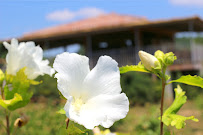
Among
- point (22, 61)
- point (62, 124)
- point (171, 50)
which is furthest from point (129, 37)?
point (22, 61)

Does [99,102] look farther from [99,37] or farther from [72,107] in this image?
[99,37]

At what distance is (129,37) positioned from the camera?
16.9 m

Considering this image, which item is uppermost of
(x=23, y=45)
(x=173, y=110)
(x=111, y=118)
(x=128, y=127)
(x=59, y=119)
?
(x=23, y=45)

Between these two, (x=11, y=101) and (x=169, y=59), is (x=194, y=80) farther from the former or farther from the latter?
(x=11, y=101)

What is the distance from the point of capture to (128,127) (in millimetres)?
6789

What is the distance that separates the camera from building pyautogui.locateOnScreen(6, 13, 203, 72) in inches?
517

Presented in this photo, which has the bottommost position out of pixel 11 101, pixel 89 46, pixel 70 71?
pixel 89 46

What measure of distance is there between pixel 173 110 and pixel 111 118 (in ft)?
1.15

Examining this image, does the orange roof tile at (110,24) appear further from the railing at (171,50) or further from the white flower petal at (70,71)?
the white flower petal at (70,71)

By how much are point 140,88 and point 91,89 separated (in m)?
10.5

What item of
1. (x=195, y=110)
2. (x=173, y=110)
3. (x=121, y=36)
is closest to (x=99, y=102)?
(x=173, y=110)

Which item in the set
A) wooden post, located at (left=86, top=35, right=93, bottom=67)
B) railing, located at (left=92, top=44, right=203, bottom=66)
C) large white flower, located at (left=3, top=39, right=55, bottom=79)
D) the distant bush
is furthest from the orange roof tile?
large white flower, located at (left=3, top=39, right=55, bottom=79)

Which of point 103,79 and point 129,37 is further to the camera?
point 129,37

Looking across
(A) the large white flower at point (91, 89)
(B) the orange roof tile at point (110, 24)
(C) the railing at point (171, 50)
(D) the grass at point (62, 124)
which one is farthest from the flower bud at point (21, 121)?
(C) the railing at point (171, 50)
